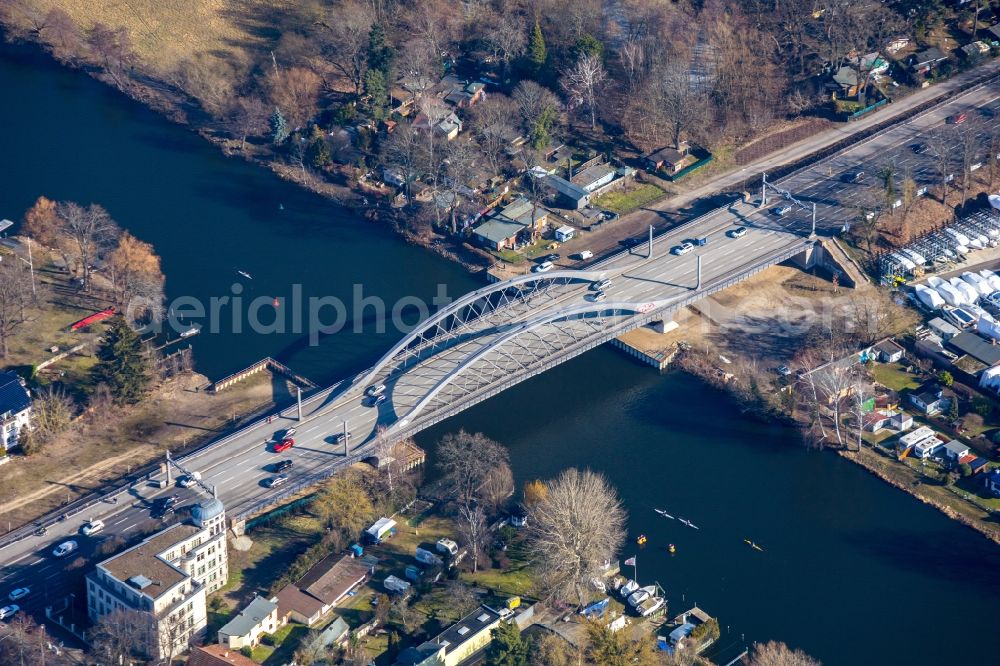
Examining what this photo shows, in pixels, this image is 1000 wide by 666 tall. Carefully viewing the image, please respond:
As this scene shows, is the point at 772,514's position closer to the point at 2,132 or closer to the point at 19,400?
the point at 19,400

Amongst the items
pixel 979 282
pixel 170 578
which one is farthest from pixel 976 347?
pixel 170 578

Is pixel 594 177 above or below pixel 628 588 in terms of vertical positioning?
above

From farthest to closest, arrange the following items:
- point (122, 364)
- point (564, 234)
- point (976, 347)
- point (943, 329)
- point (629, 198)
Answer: point (629, 198) → point (564, 234) → point (943, 329) → point (976, 347) → point (122, 364)

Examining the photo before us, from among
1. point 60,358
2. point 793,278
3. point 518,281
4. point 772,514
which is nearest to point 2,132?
point 60,358

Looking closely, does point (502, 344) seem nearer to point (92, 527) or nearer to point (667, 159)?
point (92, 527)

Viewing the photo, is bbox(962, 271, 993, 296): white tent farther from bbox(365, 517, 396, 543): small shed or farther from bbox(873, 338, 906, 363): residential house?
bbox(365, 517, 396, 543): small shed

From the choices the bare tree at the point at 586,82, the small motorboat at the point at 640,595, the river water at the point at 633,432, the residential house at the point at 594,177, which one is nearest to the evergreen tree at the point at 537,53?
the bare tree at the point at 586,82

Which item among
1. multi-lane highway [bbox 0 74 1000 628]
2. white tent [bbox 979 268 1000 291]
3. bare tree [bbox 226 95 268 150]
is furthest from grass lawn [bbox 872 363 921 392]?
bare tree [bbox 226 95 268 150]
